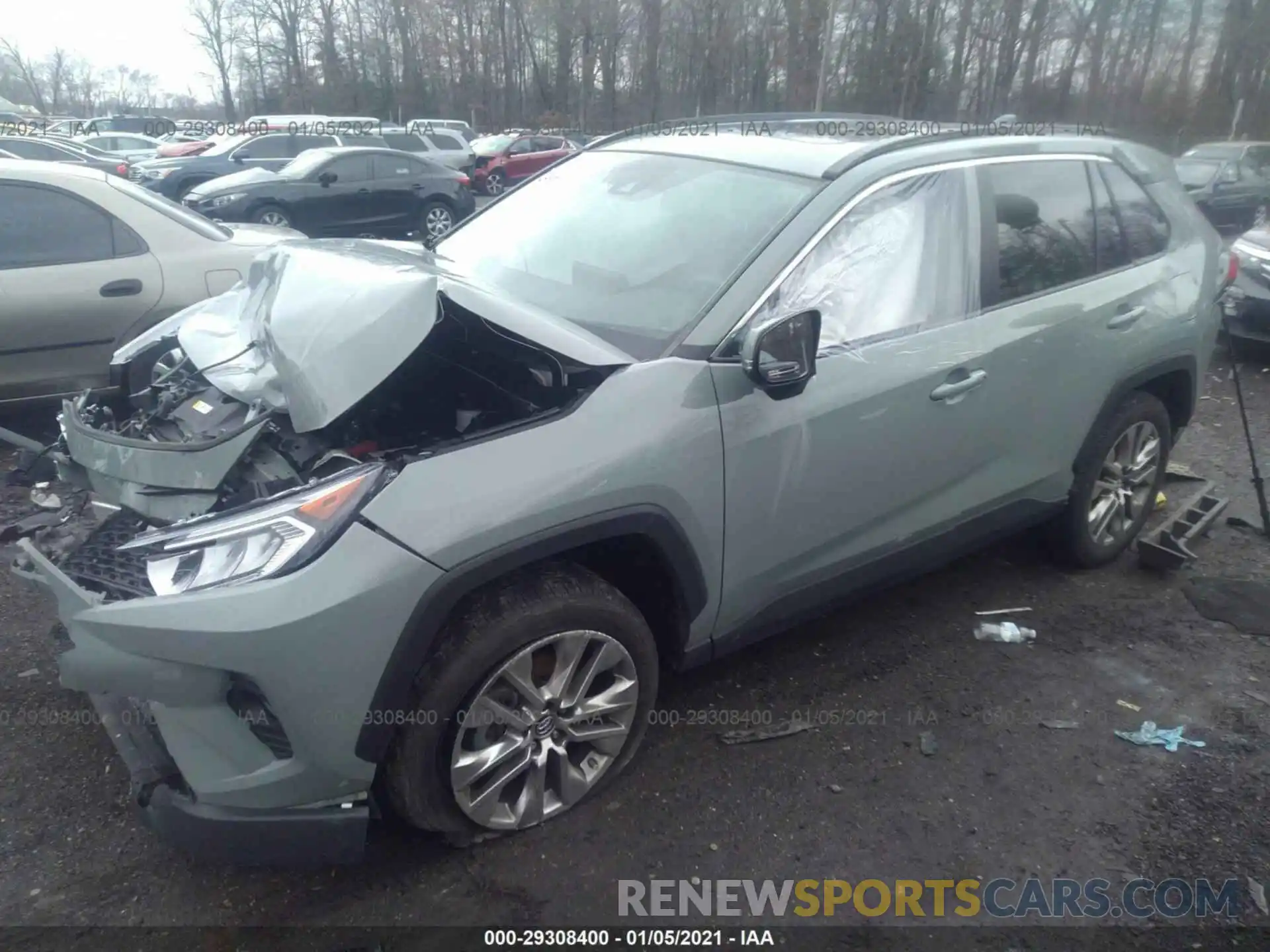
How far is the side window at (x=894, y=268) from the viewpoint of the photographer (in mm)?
2789

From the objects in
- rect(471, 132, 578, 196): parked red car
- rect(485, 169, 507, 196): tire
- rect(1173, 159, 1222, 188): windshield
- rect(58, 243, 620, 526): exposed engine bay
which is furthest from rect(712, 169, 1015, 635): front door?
rect(485, 169, 507, 196): tire

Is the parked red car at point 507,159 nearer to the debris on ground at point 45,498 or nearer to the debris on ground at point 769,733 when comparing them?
the debris on ground at point 45,498

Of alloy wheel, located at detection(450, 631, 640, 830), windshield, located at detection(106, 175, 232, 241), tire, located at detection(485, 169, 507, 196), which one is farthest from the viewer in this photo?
tire, located at detection(485, 169, 507, 196)

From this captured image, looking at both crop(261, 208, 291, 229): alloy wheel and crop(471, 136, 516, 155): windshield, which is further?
crop(471, 136, 516, 155): windshield

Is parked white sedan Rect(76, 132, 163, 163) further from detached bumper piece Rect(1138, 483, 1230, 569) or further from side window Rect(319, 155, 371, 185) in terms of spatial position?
detached bumper piece Rect(1138, 483, 1230, 569)

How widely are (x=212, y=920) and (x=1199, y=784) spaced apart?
2880 mm

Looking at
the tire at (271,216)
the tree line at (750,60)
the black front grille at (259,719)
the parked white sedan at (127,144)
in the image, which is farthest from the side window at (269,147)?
the black front grille at (259,719)

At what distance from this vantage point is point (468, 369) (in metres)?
2.77

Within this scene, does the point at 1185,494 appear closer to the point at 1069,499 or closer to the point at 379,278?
the point at 1069,499

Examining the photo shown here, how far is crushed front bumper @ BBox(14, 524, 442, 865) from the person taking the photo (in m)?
1.93

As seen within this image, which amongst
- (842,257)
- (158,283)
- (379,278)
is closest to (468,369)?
(379,278)

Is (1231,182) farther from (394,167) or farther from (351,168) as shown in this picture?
(351,168)

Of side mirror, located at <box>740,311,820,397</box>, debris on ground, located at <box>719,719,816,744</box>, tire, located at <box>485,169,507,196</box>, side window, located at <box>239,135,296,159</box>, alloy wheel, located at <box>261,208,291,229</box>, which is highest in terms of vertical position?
side mirror, located at <box>740,311,820,397</box>

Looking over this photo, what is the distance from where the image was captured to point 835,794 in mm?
2766
